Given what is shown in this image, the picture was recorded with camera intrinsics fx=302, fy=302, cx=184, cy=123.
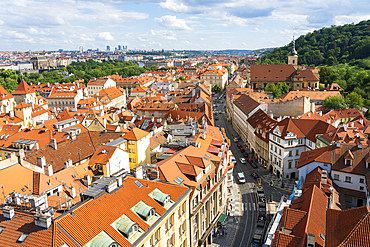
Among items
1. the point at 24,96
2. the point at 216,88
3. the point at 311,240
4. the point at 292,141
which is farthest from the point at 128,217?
the point at 216,88

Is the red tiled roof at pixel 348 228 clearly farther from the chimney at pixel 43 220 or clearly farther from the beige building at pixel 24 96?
the beige building at pixel 24 96

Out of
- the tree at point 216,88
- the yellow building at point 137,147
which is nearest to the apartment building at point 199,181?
the yellow building at point 137,147

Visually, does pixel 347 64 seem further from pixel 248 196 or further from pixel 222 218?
pixel 222 218

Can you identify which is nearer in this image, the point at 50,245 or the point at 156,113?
the point at 50,245

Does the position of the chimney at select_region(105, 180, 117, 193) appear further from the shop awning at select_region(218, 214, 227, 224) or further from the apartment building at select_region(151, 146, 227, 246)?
the shop awning at select_region(218, 214, 227, 224)

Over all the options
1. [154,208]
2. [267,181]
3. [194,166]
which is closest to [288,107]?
[267,181]

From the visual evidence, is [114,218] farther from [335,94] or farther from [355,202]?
[335,94]

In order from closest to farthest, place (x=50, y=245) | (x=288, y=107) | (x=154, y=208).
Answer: (x=50, y=245) < (x=154, y=208) < (x=288, y=107)
